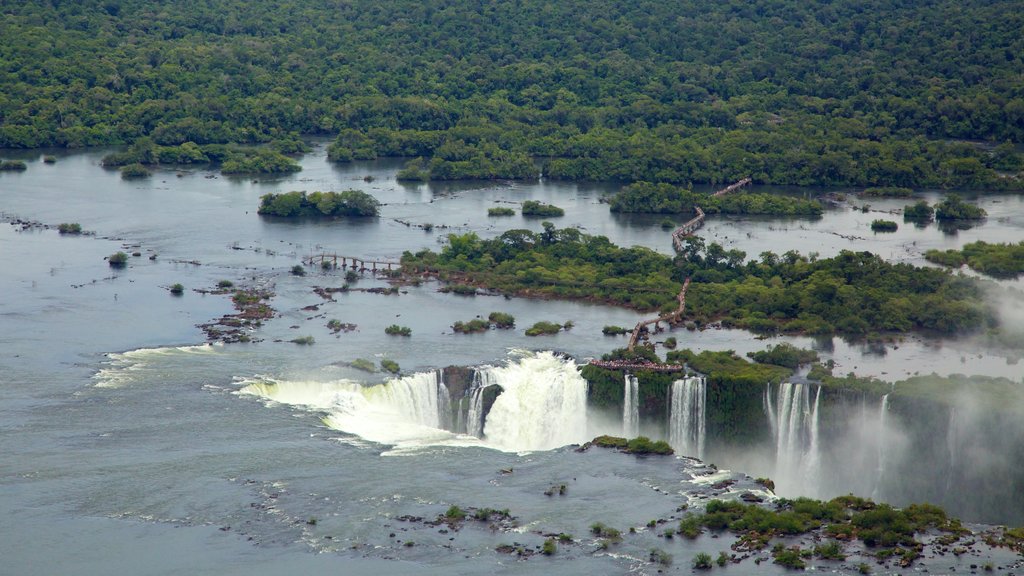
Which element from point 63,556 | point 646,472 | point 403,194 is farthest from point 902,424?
point 403,194

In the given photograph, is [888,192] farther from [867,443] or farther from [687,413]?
[867,443]

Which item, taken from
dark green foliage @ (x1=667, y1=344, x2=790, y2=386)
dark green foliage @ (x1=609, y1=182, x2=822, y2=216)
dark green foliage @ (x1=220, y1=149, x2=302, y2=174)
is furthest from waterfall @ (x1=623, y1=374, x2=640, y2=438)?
dark green foliage @ (x1=220, y1=149, x2=302, y2=174)

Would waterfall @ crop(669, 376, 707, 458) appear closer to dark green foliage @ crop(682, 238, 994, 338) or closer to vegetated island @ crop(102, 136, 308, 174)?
dark green foliage @ crop(682, 238, 994, 338)

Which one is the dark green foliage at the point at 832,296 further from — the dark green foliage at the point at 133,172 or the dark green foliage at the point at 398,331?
the dark green foliage at the point at 133,172

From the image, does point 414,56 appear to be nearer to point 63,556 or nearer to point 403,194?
point 403,194

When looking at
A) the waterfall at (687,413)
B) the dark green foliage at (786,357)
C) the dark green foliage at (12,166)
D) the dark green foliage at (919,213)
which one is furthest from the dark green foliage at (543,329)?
the dark green foliage at (12,166)

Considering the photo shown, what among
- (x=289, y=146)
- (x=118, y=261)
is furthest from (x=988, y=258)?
(x=289, y=146)
